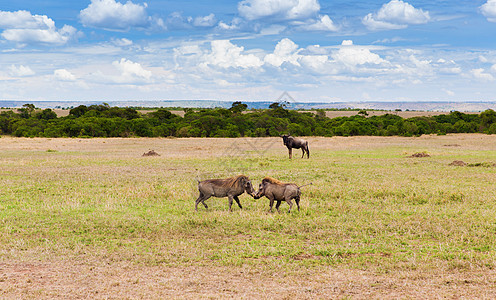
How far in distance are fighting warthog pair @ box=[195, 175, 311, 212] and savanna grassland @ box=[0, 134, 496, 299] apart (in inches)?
19.6

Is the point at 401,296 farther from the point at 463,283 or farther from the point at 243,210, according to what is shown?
the point at 243,210

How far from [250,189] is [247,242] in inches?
105

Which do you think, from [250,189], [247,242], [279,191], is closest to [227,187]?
[250,189]

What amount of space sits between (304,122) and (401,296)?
8054 centimetres

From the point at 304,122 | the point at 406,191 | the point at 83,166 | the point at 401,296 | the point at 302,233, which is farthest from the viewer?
the point at 304,122

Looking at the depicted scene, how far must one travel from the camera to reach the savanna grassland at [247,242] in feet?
23.1

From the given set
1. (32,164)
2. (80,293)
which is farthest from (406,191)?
(32,164)

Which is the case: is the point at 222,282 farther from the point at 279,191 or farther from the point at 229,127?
the point at 229,127

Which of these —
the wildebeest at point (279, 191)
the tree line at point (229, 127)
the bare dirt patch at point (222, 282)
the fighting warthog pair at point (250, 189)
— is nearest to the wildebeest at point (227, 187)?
the fighting warthog pair at point (250, 189)

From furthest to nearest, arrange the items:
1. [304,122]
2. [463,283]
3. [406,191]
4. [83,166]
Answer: [304,122], [83,166], [406,191], [463,283]

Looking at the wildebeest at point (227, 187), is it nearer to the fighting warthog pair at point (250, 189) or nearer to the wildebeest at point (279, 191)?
the fighting warthog pair at point (250, 189)

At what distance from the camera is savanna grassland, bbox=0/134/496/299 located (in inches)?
277

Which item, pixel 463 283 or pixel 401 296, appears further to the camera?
pixel 463 283

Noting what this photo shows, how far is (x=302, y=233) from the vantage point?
33.6 feet
